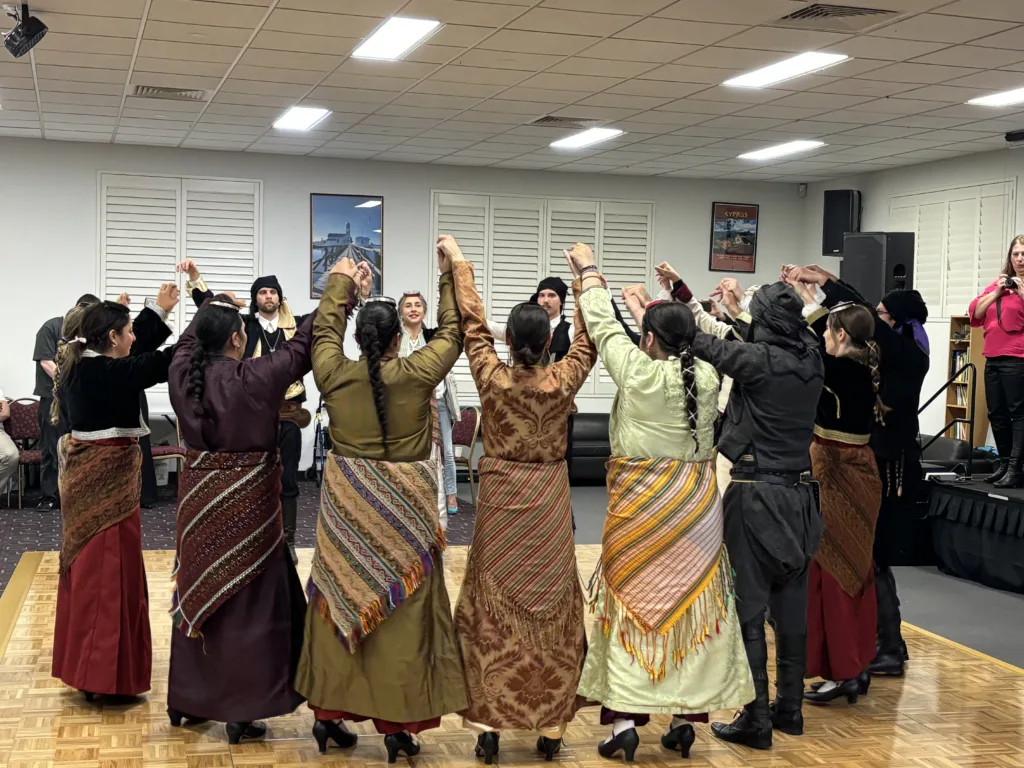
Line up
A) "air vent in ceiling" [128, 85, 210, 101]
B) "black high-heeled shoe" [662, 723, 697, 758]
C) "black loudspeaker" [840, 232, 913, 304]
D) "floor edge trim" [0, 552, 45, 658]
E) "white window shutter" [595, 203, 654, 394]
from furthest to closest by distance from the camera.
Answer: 1. "white window shutter" [595, 203, 654, 394]
2. "black loudspeaker" [840, 232, 913, 304]
3. "air vent in ceiling" [128, 85, 210, 101]
4. "floor edge trim" [0, 552, 45, 658]
5. "black high-heeled shoe" [662, 723, 697, 758]

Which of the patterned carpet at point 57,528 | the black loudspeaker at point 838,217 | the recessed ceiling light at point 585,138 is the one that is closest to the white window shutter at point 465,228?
the recessed ceiling light at point 585,138

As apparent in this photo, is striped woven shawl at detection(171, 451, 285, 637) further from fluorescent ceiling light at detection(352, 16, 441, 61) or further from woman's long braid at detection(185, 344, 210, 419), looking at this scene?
fluorescent ceiling light at detection(352, 16, 441, 61)

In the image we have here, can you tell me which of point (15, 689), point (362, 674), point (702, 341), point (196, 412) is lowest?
point (15, 689)

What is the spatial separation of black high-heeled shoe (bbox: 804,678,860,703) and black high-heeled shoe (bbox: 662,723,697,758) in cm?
82

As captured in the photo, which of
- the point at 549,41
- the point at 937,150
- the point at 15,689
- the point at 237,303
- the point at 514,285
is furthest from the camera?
the point at 514,285

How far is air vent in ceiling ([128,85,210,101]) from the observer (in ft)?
24.9

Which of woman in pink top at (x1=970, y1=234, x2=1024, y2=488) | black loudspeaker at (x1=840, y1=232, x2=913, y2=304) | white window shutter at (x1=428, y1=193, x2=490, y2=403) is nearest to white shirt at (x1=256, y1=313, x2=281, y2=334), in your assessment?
black loudspeaker at (x1=840, y1=232, x2=913, y2=304)

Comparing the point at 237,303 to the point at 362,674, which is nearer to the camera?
the point at 362,674

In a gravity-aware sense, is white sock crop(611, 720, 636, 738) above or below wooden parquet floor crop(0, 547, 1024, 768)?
above

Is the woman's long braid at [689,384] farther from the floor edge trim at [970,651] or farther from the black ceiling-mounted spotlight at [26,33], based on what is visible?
the black ceiling-mounted spotlight at [26,33]

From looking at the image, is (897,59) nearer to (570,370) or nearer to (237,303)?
(570,370)

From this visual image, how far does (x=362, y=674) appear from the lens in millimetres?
3559

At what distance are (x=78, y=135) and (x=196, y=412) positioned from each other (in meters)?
6.94

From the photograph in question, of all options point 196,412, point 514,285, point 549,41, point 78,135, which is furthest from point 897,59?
point 78,135
